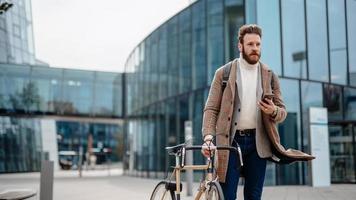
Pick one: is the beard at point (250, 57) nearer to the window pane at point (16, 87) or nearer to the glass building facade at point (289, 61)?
the glass building facade at point (289, 61)

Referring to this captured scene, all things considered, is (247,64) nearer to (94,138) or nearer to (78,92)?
(78,92)

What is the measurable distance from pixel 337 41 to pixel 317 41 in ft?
3.39

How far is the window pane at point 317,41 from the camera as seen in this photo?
17.7 meters

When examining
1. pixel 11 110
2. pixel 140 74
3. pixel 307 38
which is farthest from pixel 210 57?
Answer: pixel 11 110

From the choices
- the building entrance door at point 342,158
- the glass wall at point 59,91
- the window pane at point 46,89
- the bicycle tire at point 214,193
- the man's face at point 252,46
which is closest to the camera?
the bicycle tire at point 214,193

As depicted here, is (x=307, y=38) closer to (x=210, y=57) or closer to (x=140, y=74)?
(x=210, y=57)

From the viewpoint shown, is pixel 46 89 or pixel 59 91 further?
pixel 59 91

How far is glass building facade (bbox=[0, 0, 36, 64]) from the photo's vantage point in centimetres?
3291

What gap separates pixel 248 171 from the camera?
3834 millimetres

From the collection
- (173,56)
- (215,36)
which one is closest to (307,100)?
(215,36)

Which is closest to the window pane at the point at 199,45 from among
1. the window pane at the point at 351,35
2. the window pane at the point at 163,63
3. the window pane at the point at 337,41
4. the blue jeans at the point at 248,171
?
the window pane at the point at 163,63

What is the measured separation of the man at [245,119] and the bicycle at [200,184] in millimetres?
77

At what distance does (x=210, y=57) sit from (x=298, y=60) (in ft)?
10.7

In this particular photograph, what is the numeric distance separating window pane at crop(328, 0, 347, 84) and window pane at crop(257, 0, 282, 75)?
8.15 feet
